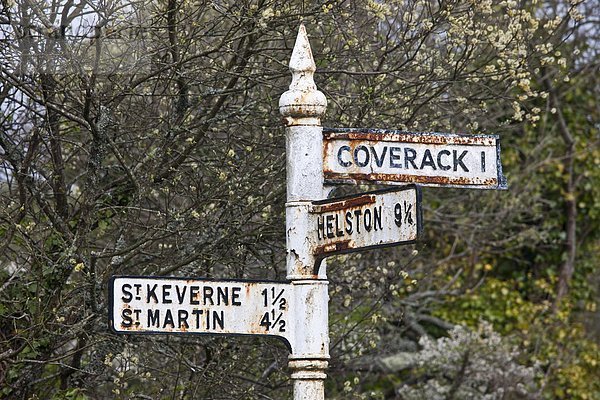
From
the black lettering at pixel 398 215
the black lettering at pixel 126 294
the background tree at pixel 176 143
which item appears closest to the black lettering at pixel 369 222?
the black lettering at pixel 398 215

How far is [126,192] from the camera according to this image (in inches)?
340

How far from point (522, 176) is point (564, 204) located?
173 centimetres

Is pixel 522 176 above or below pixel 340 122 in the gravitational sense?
above

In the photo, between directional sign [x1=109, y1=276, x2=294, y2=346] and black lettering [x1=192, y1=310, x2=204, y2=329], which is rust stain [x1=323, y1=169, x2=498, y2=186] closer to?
directional sign [x1=109, y1=276, x2=294, y2=346]

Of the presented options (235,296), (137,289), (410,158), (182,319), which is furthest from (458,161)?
(137,289)

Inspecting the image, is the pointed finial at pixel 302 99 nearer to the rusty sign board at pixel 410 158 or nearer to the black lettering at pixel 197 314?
the rusty sign board at pixel 410 158

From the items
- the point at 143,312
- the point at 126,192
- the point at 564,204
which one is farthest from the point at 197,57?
the point at 564,204

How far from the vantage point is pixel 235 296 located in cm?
486

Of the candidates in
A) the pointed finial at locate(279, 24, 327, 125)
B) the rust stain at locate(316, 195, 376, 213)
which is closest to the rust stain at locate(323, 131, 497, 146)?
the pointed finial at locate(279, 24, 327, 125)

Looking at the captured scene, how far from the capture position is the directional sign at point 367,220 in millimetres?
4543

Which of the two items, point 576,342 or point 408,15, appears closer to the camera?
point 408,15

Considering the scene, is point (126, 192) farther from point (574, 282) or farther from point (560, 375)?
point (574, 282)

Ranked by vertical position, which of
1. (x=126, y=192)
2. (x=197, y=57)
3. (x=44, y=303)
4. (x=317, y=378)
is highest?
(x=197, y=57)

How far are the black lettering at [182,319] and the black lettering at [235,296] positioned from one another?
196 millimetres
